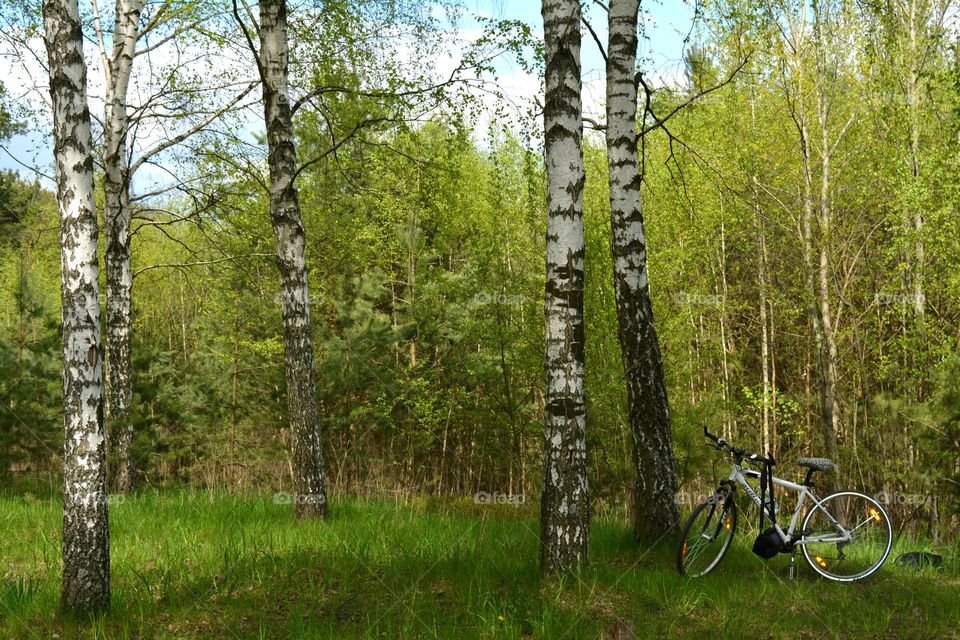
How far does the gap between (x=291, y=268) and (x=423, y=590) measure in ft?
13.6

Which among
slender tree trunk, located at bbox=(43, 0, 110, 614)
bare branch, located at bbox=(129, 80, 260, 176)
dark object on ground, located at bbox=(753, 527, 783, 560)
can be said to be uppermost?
bare branch, located at bbox=(129, 80, 260, 176)

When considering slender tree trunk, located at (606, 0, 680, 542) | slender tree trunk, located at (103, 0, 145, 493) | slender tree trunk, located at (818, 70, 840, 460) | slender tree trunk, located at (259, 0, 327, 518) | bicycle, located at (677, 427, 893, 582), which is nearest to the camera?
bicycle, located at (677, 427, 893, 582)

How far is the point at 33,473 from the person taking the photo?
1547cm

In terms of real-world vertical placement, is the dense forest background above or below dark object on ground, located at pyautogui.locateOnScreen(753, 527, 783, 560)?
above

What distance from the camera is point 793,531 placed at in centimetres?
636

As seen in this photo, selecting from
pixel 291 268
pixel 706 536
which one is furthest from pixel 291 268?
pixel 706 536

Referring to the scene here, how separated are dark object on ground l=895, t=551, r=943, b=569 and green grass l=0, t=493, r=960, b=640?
187 mm

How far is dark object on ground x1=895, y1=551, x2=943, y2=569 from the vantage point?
7.20 metres

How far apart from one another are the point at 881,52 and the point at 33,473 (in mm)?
19987

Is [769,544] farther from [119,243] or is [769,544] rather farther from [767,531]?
[119,243]

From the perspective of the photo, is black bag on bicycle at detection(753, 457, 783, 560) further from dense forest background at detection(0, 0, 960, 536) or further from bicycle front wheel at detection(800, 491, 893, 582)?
dense forest background at detection(0, 0, 960, 536)

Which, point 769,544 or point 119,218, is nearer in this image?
point 769,544

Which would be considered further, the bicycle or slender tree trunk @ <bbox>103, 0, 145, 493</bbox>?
slender tree trunk @ <bbox>103, 0, 145, 493</bbox>

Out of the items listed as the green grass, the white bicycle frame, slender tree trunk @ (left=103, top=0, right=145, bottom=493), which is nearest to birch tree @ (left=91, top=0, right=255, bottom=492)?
slender tree trunk @ (left=103, top=0, right=145, bottom=493)
